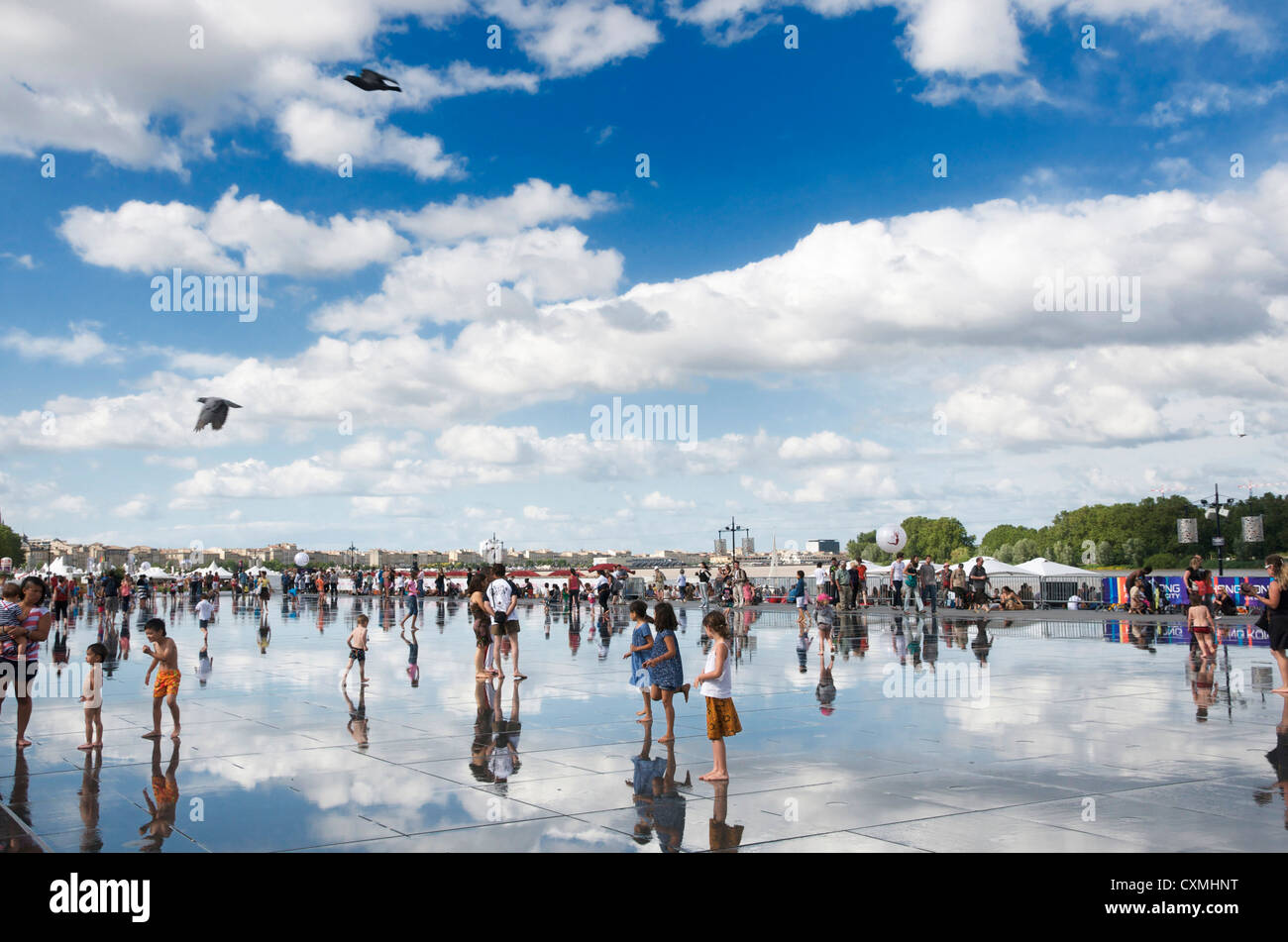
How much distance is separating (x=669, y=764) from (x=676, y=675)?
1.16 meters

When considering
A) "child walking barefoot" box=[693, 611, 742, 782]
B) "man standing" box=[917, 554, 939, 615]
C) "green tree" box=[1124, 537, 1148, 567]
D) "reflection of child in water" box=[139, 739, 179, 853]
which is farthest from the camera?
"green tree" box=[1124, 537, 1148, 567]

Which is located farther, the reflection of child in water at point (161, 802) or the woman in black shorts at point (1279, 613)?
the woman in black shorts at point (1279, 613)

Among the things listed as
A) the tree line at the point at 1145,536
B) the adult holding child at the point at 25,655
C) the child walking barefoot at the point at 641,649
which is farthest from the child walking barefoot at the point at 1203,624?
the tree line at the point at 1145,536

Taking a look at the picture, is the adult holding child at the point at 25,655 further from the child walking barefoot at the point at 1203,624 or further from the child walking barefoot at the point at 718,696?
the child walking barefoot at the point at 1203,624

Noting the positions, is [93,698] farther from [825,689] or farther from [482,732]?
[825,689]

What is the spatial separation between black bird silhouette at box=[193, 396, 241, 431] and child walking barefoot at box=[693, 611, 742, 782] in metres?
11.8

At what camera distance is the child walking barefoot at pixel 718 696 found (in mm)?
7617

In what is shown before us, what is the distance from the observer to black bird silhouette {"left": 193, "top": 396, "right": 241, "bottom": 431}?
16.8 meters

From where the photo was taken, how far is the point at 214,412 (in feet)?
56.0

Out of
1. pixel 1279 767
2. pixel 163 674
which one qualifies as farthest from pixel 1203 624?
pixel 163 674

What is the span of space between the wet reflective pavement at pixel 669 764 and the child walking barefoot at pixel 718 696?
0.21m

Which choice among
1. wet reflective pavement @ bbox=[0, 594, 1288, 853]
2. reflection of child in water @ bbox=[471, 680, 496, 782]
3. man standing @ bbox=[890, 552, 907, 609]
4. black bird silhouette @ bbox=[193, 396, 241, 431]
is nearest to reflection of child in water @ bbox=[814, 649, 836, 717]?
wet reflective pavement @ bbox=[0, 594, 1288, 853]

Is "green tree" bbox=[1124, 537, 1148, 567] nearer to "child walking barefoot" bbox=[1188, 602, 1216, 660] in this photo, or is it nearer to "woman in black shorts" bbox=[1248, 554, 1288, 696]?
"child walking barefoot" bbox=[1188, 602, 1216, 660]
